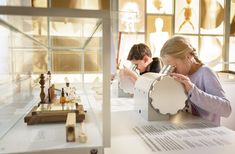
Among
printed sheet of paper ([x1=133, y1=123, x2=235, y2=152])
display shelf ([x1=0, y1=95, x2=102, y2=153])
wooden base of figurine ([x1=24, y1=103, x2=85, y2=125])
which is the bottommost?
printed sheet of paper ([x1=133, y1=123, x2=235, y2=152])

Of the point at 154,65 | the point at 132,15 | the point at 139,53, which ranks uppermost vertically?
the point at 132,15

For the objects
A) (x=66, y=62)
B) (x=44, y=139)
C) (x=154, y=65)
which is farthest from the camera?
(x=66, y=62)

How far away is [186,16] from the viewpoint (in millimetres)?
2918

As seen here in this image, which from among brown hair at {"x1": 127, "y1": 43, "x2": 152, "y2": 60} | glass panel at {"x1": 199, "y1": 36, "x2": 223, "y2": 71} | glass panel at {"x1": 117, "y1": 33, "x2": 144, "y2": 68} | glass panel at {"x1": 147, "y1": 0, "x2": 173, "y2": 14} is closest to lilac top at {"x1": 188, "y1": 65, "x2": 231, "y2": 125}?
brown hair at {"x1": 127, "y1": 43, "x2": 152, "y2": 60}

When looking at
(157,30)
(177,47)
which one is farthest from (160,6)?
(177,47)

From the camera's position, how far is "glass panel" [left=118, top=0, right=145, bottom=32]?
2730mm

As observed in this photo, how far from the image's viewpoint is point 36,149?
0.58 m

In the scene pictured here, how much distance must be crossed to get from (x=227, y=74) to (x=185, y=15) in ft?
2.94

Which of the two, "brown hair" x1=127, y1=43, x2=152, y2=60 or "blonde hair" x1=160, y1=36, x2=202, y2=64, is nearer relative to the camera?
"blonde hair" x1=160, y1=36, x2=202, y2=64

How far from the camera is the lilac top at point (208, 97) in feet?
3.37

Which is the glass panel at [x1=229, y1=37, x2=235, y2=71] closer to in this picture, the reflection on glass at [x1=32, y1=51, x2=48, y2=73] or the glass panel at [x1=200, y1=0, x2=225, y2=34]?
the glass panel at [x1=200, y1=0, x2=225, y2=34]

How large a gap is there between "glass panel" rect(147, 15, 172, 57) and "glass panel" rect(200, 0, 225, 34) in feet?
1.56

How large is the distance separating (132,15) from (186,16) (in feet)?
2.31

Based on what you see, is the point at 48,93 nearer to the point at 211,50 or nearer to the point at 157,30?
the point at 157,30
